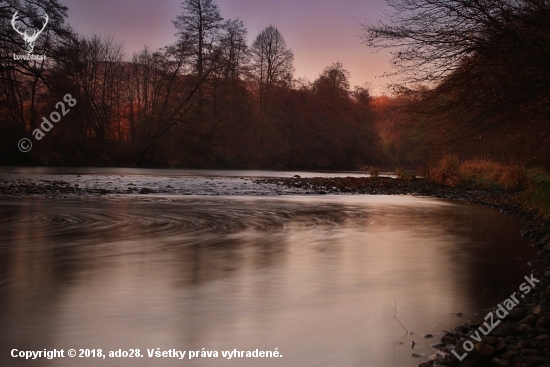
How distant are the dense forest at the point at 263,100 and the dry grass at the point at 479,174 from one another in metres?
0.89

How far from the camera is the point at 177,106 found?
195 feet

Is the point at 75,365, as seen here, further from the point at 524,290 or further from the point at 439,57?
the point at 439,57

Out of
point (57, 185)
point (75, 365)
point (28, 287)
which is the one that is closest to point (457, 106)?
point (28, 287)

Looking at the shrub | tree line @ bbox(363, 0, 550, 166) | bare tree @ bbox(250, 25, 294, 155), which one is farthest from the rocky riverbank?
bare tree @ bbox(250, 25, 294, 155)

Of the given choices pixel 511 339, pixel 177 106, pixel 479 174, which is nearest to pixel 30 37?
pixel 177 106

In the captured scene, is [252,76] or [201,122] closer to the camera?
[201,122]

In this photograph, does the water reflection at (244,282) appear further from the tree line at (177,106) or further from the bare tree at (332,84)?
the bare tree at (332,84)

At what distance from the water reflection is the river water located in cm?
2

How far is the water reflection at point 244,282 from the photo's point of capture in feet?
17.0

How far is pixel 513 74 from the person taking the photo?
1244 cm

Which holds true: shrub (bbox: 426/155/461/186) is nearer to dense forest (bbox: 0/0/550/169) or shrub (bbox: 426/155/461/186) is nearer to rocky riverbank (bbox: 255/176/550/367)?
dense forest (bbox: 0/0/550/169)

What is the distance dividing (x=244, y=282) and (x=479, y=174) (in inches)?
1281

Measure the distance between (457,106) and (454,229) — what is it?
10.7ft

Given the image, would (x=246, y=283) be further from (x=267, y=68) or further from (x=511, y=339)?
(x=267, y=68)
